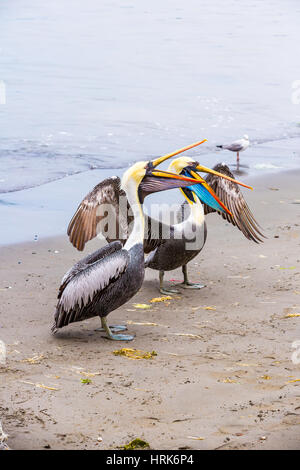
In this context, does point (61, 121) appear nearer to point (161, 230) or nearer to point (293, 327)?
point (161, 230)

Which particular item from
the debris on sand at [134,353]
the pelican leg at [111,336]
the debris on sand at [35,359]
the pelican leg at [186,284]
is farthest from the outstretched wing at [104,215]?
the debris on sand at [35,359]

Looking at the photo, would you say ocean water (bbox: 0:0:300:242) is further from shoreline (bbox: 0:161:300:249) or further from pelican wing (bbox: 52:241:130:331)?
pelican wing (bbox: 52:241:130:331)

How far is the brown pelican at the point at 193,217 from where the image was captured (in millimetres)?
6496

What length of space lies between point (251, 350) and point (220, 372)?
0.48 metres

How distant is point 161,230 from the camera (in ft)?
21.3

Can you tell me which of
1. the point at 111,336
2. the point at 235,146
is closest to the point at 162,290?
the point at 111,336

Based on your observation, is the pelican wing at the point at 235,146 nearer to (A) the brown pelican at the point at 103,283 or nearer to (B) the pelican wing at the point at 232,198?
(B) the pelican wing at the point at 232,198

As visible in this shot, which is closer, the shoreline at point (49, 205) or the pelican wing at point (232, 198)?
the pelican wing at point (232, 198)

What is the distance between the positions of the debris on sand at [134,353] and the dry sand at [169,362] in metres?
0.05

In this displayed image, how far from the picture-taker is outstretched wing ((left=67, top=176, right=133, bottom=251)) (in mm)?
6332

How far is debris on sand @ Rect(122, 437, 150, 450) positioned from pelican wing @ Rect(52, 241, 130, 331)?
1714 millimetres

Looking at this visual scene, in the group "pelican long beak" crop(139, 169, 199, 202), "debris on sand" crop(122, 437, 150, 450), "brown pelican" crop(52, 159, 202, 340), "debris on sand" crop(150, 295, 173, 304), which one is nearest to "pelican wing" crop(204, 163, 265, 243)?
"debris on sand" crop(150, 295, 173, 304)

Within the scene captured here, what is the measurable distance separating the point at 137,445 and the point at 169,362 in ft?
4.03

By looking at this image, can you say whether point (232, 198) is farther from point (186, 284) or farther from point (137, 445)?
point (137, 445)
